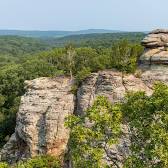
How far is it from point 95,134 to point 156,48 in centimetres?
2564

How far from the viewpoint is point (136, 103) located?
22.7m

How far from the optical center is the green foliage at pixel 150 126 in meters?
21.0

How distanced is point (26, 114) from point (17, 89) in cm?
4887

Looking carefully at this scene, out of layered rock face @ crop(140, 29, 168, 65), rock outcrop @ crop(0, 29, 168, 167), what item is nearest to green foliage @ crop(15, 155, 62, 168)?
rock outcrop @ crop(0, 29, 168, 167)

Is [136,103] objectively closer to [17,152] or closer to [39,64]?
[17,152]

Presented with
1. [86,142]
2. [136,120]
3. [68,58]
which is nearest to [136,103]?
[136,120]

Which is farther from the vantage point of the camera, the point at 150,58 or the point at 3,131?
the point at 3,131

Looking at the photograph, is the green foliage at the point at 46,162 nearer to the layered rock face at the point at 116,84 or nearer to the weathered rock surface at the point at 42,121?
the weathered rock surface at the point at 42,121

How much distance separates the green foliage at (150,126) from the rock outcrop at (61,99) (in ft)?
62.0

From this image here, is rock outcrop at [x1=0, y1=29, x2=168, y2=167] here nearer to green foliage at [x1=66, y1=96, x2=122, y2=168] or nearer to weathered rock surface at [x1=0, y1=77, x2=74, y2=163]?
weathered rock surface at [x1=0, y1=77, x2=74, y2=163]

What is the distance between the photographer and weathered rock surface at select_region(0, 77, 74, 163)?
44.8 metres

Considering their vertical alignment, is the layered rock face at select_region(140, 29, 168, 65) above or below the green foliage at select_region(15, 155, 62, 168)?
above

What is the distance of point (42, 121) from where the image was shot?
151 feet

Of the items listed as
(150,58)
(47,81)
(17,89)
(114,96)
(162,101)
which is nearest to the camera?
(162,101)
